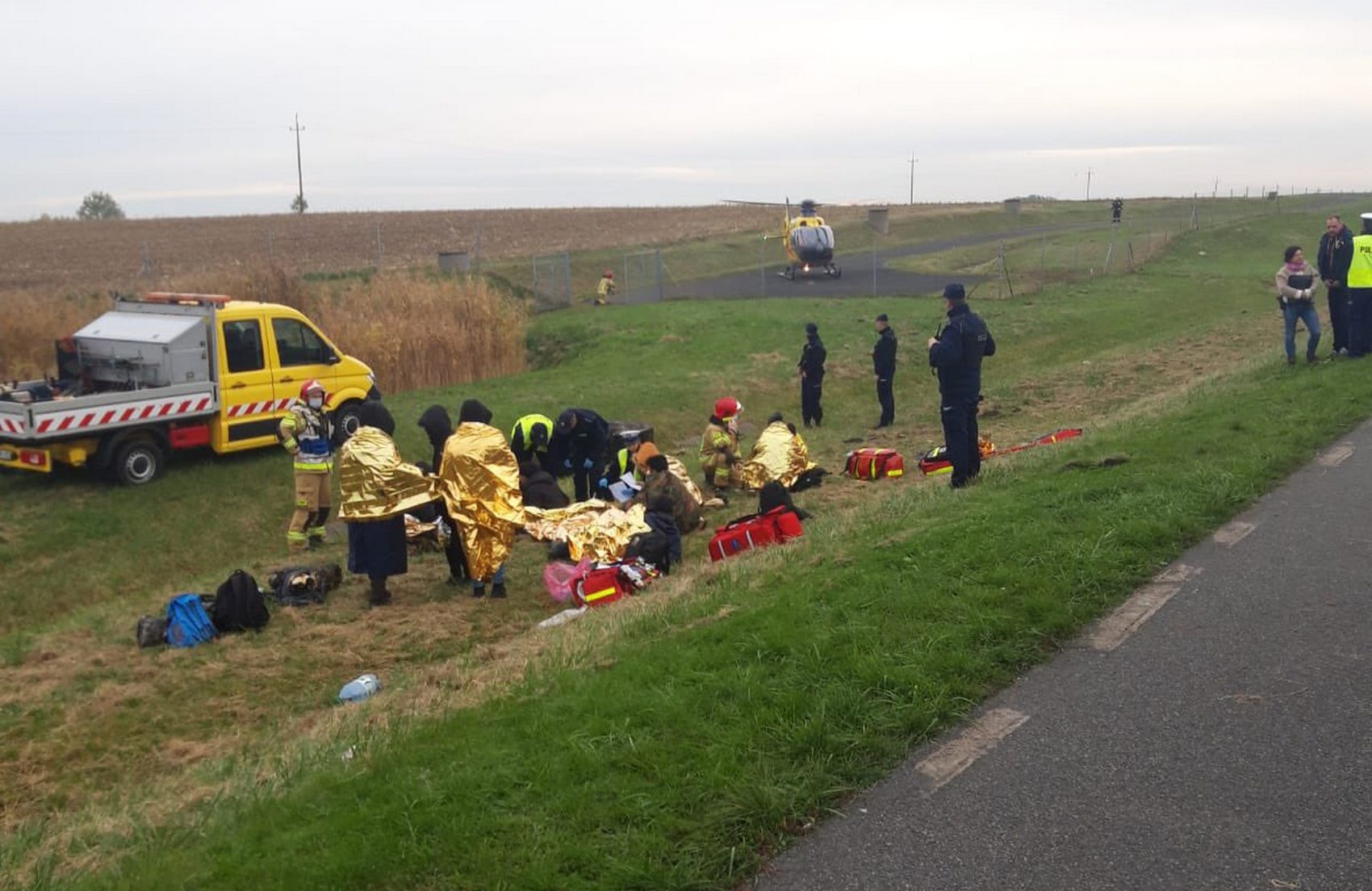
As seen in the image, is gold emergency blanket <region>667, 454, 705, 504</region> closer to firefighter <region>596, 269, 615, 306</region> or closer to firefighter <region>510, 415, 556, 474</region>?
firefighter <region>510, 415, 556, 474</region>

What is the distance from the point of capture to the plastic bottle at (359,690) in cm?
768

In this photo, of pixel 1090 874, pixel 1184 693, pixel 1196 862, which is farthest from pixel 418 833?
pixel 1184 693

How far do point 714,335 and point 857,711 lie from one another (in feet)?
73.9

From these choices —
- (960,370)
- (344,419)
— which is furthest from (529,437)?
(344,419)

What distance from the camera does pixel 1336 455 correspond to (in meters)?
10.1

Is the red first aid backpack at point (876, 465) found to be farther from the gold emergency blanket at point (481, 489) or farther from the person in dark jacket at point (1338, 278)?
the person in dark jacket at point (1338, 278)

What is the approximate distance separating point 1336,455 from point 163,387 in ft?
45.2

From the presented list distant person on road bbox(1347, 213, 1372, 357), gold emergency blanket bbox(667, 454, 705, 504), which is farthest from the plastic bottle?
distant person on road bbox(1347, 213, 1372, 357)

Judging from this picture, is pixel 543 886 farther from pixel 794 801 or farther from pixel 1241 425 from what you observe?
pixel 1241 425

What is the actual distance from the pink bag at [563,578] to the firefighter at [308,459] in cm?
370

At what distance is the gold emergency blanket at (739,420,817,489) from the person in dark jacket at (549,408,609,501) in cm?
179

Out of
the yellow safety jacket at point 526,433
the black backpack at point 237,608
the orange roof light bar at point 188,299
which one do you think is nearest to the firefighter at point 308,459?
the yellow safety jacket at point 526,433

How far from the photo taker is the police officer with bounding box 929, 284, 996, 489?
10.7m

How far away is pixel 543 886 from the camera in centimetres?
398
